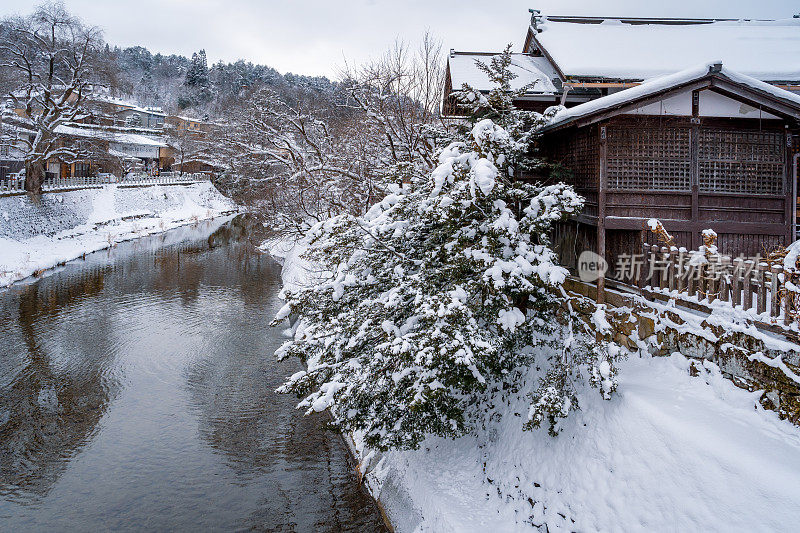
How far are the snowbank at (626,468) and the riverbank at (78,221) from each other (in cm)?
2201

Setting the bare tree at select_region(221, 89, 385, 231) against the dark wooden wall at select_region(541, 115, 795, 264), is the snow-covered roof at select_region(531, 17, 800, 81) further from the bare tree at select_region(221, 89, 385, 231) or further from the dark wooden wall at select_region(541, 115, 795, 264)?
the bare tree at select_region(221, 89, 385, 231)

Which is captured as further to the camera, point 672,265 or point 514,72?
point 514,72

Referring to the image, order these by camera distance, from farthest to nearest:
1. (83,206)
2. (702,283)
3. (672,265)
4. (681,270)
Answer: (83,206)
(672,265)
(681,270)
(702,283)

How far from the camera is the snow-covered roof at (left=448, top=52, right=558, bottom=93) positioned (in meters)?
14.1

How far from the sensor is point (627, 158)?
9477mm

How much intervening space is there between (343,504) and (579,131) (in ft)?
28.0

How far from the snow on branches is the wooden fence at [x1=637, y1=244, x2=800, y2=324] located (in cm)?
171

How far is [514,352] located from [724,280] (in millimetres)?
3147

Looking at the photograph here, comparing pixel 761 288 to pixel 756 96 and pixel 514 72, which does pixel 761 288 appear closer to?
pixel 756 96

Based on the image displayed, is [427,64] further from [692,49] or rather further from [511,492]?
[511,492]

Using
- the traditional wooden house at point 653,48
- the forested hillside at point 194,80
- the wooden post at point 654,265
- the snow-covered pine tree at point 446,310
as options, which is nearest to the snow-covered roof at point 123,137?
the forested hillside at point 194,80

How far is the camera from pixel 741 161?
30.6 feet

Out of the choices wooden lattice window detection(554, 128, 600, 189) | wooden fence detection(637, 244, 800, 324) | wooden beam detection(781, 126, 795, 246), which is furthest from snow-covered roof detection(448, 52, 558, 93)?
wooden fence detection(637, 244, 800, 324)

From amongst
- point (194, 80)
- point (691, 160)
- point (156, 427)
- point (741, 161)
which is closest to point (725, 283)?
point (691, 160)
